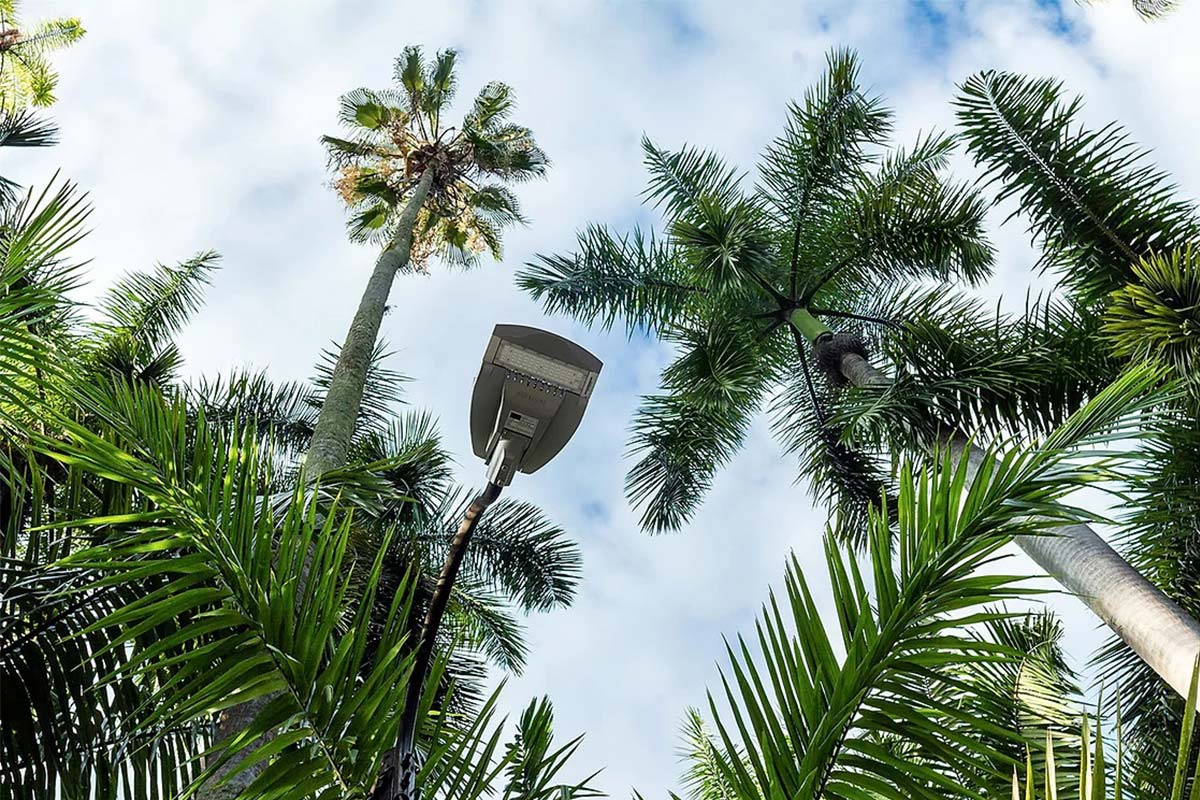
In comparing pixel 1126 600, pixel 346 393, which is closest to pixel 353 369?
pixel 346 393

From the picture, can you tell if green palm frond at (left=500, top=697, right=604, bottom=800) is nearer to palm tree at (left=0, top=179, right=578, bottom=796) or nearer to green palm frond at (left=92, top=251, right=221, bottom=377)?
palm tree at (left=0, top=179, right=578, bottom=796)

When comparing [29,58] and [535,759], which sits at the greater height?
Answer: [29,58]

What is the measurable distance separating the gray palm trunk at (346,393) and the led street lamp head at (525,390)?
105 cm

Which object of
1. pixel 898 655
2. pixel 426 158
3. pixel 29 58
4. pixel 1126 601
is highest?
pixel 29 58

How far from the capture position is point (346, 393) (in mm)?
6324

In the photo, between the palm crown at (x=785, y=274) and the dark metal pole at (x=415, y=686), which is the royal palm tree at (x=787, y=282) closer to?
the palm crown at (x=785, y=274)

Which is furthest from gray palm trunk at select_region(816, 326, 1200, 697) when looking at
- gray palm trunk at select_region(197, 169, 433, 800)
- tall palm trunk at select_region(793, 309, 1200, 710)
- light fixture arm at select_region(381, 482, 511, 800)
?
gray palm trunk at select_region(197, 169, 433, 800)

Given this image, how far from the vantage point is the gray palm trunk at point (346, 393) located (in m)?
3.00

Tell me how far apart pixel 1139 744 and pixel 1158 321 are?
282 centimetres

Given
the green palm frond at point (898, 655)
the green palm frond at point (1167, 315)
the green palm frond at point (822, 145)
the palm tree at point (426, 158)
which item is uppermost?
the palm tree at point (426, 158)

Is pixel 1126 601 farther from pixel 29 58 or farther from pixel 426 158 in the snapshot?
pixel 29 58

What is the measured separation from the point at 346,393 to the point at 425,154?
6.49 metres

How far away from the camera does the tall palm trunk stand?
4672 mm

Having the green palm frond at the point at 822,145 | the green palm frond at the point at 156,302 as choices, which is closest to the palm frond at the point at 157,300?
the green palm frond at the point at 156,302
